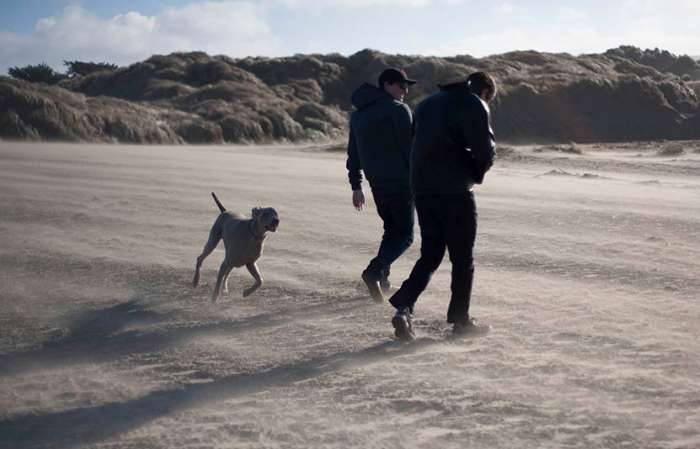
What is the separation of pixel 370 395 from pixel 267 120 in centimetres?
4027

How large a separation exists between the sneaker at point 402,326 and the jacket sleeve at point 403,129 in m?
1.78

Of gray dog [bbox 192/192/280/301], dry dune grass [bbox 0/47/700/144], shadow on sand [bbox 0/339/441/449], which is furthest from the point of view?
dry dune grass [bbox 0/47/700/144]

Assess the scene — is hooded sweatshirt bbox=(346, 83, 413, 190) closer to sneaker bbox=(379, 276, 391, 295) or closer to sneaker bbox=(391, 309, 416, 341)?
sneaker bbox=(379, 276, 391, 295)

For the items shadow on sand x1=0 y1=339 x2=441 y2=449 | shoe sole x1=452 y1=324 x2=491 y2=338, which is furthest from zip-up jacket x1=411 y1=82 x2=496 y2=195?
shadow on sand x1=0 y1=339 x2=441 y2=449

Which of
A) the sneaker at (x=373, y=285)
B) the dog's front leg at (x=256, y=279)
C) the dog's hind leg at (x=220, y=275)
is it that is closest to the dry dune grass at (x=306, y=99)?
the dog's front leg at (x=256, y=279)

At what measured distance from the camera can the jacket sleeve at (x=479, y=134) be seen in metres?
6.26

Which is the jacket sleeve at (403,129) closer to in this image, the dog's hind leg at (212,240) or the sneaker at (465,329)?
the sneaker at (465,329)

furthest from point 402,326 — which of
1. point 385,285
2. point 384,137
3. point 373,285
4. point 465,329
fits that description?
point 384,137

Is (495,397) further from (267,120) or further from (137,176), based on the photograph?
(267,120)

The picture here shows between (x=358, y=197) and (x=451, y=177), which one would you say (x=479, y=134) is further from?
(x=358, y=197)

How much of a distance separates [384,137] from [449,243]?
1635 millimetres

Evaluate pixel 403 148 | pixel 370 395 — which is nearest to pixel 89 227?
pixel 403 148

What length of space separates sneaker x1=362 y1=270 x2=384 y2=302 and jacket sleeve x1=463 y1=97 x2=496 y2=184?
1.94 metres

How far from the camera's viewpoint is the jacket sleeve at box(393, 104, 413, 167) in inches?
306
